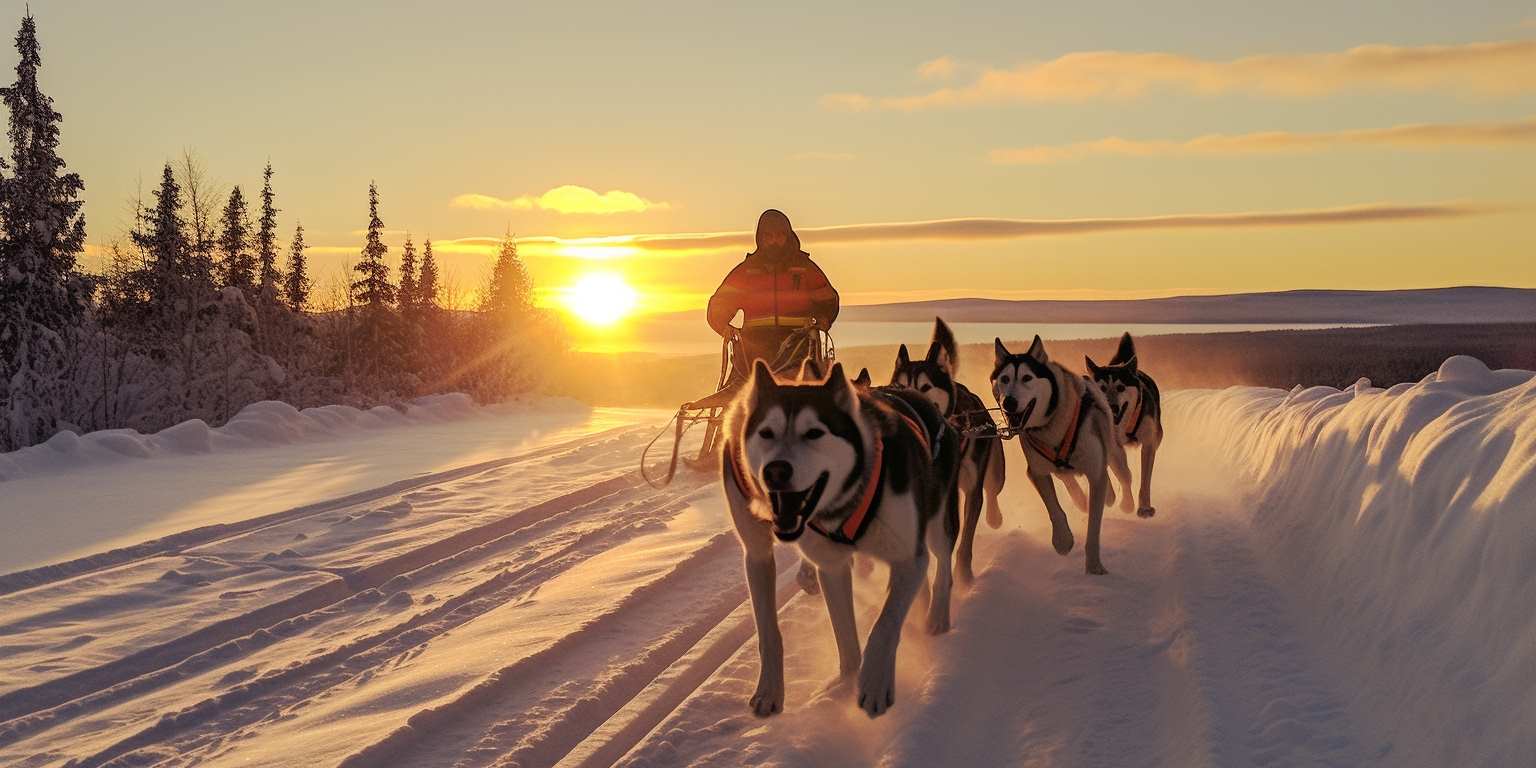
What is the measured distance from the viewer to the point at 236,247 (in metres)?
46.9

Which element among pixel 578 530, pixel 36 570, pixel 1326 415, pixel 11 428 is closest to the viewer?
pixel 36 570

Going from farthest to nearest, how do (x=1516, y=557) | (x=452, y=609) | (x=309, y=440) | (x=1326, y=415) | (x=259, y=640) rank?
(x=309, y=440), (x=1326, y=415), (x=452, y=609), (x=259, y=640), (x=1516, y=557)

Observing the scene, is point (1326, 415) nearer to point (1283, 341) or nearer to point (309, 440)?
point (309, 440)

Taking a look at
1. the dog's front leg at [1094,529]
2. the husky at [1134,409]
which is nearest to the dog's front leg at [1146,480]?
the husky at [1134,409]

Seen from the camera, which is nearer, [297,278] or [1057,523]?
[1057,523]

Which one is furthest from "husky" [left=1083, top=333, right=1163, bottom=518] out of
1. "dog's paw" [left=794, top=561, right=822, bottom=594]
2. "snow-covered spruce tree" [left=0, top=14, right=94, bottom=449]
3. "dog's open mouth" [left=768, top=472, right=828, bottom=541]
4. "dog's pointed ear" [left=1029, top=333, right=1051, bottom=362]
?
"snow-covered spruce tree" [left=0, top=14, right=94, bottom=449]

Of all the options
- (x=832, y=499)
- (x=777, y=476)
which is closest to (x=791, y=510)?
(x=777, y=476)

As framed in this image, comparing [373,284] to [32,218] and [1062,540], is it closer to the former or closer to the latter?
[32,218]

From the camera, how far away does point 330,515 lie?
395 inches

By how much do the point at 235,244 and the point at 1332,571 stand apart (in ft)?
158

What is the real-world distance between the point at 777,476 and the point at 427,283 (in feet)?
149

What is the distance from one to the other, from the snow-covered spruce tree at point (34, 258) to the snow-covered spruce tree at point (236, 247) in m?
14.5

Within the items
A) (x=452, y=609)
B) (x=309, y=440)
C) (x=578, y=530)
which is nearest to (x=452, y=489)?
(x=578, y=530)

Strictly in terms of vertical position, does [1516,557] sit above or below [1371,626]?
above
